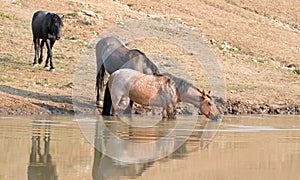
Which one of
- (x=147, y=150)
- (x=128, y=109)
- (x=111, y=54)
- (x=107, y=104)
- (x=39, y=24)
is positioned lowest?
(x=128, y=109)

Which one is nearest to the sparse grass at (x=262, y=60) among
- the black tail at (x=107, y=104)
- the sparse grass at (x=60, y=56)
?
the sparse grass at (x=60, y=56)

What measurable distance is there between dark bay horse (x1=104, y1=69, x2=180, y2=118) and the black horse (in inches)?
193

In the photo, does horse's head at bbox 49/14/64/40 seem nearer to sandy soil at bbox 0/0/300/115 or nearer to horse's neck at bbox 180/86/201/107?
sandy soil at bbox 0/0/300/115

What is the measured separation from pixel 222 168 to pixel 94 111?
781 cm

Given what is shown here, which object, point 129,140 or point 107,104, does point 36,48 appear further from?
point 129,140

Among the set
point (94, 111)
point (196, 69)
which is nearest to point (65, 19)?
point (196, 69)

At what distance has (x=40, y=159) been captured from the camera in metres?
8.78

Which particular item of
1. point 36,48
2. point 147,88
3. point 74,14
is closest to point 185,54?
point 74,14

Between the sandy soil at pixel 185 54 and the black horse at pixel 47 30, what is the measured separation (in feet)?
1.41

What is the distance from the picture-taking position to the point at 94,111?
52.8 ft

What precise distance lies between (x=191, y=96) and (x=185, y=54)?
8.82 metres

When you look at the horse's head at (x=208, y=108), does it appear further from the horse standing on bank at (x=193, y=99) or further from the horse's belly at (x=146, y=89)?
the horse's belly at (x=146, y=89)

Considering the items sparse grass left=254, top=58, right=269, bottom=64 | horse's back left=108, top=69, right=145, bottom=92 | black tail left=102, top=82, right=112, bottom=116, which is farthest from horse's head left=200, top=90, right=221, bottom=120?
sparse grass left=254, top=58, right=269, bottom=64

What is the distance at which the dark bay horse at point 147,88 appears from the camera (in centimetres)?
1466
